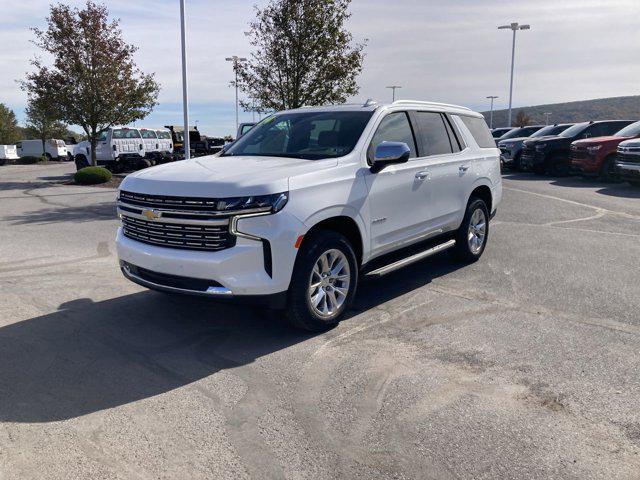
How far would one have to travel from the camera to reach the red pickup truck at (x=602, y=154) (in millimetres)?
Result: 17688

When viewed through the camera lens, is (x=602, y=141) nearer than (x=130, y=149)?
Yes

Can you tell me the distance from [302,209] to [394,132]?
1789 millimetres

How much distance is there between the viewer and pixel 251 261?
4.28 metres

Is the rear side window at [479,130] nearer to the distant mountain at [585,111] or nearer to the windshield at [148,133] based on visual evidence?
the windshield at [148,133]

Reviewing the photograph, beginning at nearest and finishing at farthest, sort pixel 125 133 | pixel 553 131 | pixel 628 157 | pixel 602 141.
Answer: pixel 628 157 → pixel 602 141 → pixel 553 131 → pixel 125 133

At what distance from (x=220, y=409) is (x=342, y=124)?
3.09m

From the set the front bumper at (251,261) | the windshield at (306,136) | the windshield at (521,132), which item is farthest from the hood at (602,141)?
the front bumper at (251,261)

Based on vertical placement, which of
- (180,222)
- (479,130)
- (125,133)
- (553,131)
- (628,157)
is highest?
(553,131)

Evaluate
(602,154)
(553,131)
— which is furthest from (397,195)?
(553,131)

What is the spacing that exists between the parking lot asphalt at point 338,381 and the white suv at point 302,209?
1.46 ft

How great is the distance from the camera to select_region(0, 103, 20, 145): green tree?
60.5m

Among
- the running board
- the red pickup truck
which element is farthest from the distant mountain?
the running board

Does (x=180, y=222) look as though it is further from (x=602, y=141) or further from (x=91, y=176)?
(x=602, y=141)

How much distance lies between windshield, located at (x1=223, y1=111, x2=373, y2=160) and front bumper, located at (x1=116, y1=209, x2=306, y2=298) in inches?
44.9
